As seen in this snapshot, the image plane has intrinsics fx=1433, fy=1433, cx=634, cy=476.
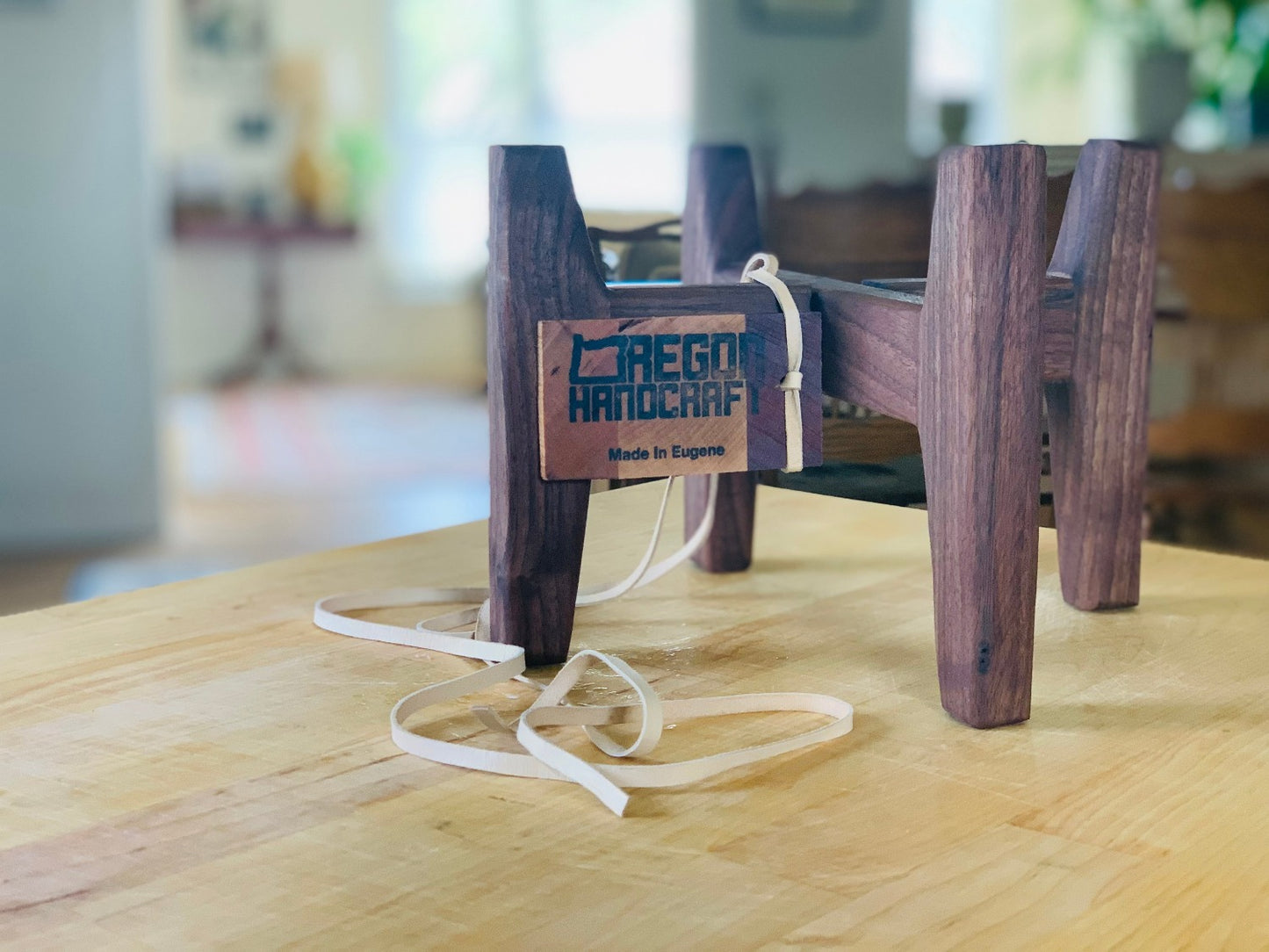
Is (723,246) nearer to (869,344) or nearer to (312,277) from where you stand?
(869,344)

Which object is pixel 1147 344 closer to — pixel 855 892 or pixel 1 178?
pixel 855 892

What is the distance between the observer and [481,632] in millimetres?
591

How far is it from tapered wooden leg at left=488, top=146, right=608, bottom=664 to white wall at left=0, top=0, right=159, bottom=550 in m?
2.47

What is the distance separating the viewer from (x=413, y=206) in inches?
230

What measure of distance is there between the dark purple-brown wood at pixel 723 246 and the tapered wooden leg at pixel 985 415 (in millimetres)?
220

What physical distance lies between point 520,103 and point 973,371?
17.3 ft

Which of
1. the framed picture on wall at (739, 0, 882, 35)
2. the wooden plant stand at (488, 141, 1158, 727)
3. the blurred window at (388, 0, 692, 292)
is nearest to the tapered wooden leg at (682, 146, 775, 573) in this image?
the wooden plant stand at (488, 141, 1158, 727)

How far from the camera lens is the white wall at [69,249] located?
9.04 ft

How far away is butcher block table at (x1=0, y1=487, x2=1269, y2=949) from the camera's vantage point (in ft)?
→ 1.15

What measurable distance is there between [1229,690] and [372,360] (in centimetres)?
560

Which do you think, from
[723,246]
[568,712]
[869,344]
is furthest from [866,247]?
[568,712]

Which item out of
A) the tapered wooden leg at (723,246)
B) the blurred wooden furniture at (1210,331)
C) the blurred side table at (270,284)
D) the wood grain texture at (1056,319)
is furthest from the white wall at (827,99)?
the wood grain texture at (1056,319)

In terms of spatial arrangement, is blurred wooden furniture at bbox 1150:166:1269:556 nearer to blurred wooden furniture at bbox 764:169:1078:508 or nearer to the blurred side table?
blurred wooden furniture at bbox 764:169:1078:508

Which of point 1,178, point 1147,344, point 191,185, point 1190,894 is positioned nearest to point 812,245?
point 1147,344
